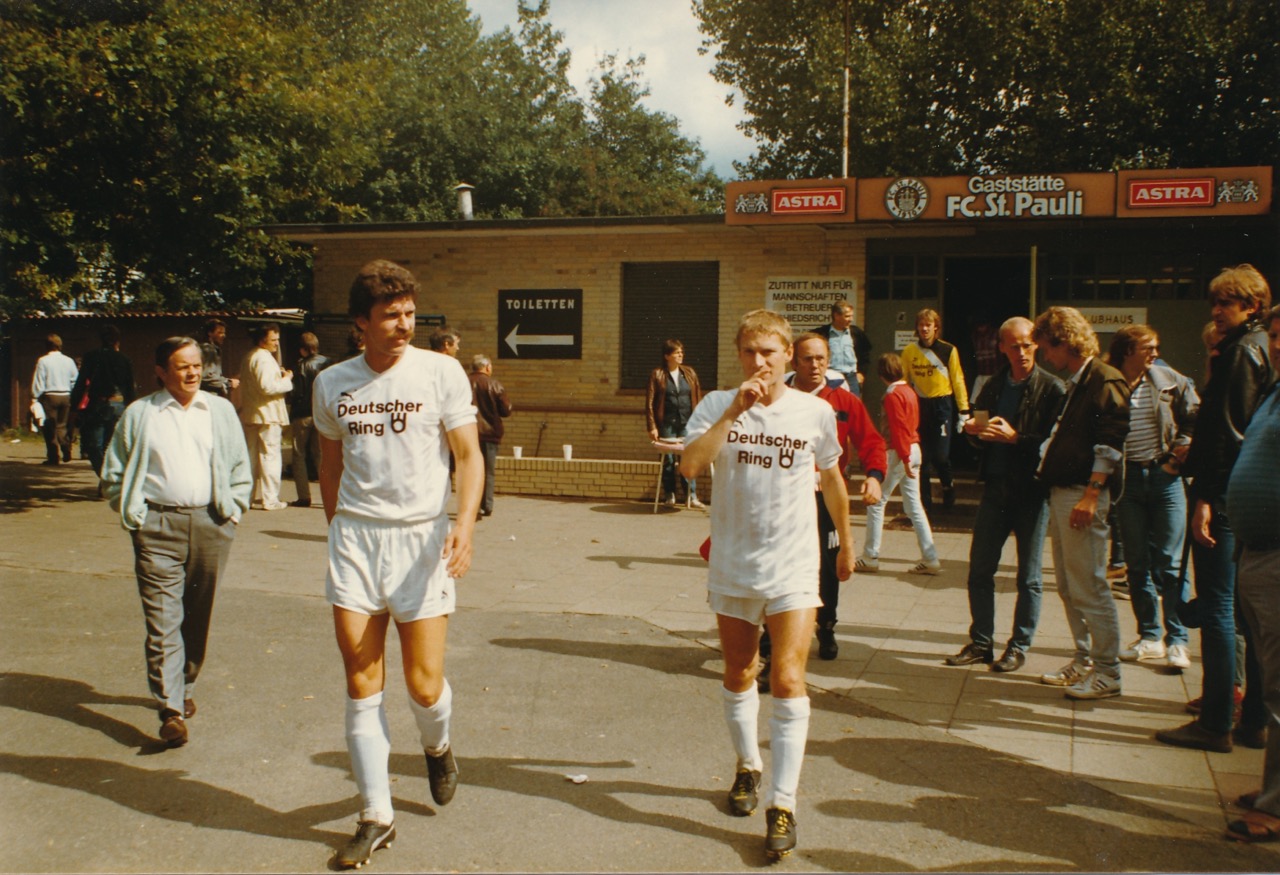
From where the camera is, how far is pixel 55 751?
5.15 m

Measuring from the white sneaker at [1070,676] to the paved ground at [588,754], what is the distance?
13 centimetres

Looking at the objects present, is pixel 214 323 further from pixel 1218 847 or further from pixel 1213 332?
pixel 1218 847

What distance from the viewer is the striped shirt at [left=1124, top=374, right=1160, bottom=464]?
6457 millimetres

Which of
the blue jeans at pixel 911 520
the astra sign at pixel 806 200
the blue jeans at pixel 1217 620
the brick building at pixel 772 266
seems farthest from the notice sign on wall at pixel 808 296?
the blue jeans at pixel 1217 620

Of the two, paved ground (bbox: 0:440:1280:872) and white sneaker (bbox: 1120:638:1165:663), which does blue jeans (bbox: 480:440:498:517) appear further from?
white sneaker (bbox: 1120:638:1165:663)

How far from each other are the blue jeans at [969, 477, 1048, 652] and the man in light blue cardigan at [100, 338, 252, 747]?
394 centimetres

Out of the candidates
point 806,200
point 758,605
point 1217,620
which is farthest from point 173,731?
point 806,200

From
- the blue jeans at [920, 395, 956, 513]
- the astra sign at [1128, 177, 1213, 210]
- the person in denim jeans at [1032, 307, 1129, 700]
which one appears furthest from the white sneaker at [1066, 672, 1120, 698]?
the astra sign at [1128, 177, 1213, 210]

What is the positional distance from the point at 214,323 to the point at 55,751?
309 inches

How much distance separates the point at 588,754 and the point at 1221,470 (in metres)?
2.99

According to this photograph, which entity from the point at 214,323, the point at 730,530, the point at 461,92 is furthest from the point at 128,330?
the point at 730,530

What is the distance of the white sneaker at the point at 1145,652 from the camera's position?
6.65m

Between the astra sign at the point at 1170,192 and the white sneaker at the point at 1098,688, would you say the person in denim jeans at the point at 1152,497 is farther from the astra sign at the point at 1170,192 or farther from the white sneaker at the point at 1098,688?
the astra sign at the point at 1170,192

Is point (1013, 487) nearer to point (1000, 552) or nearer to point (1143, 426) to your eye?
point (1000, 552)
